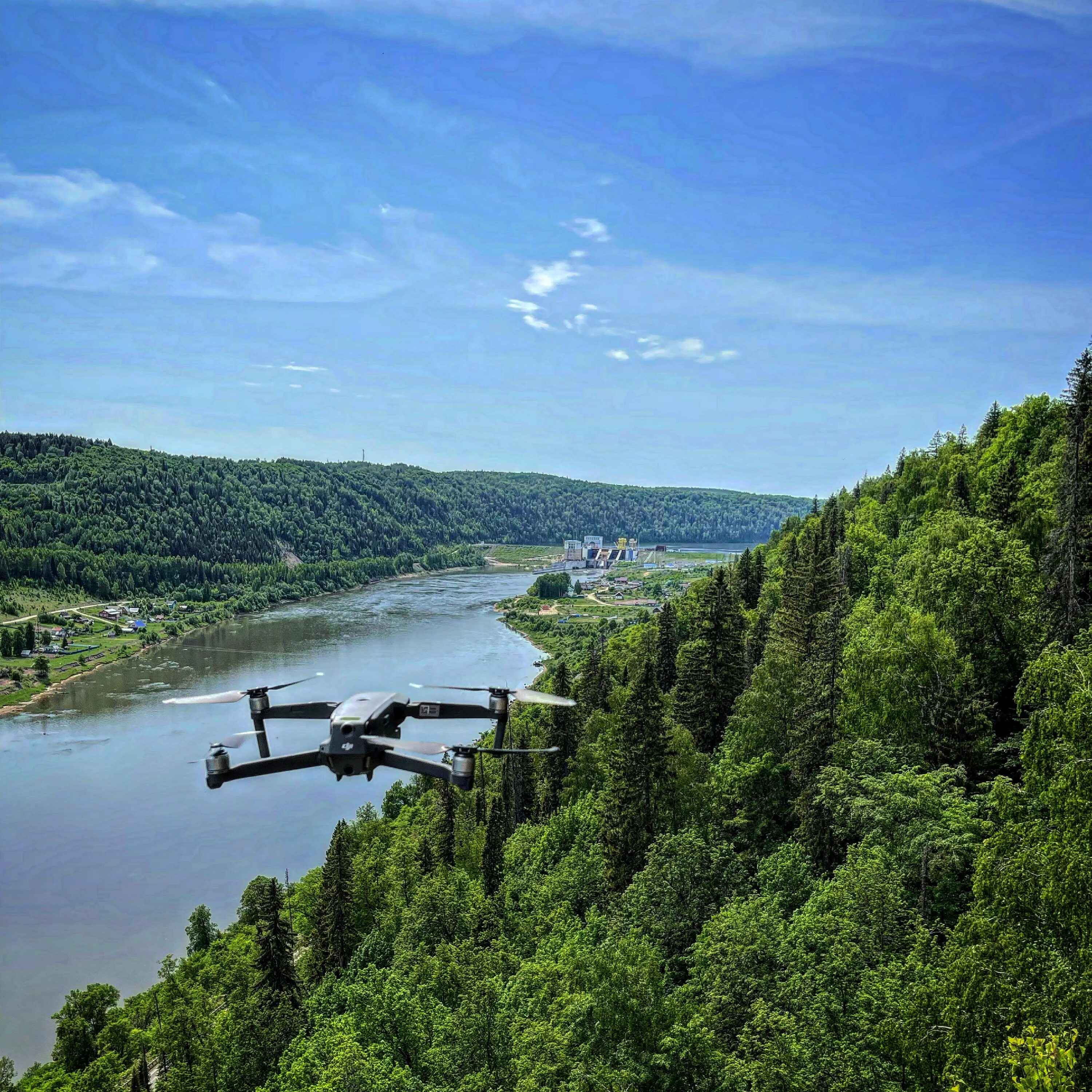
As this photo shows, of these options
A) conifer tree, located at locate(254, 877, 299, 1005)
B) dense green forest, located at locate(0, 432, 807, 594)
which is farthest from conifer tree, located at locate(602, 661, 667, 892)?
dense green forest, located at locate(0, 432, 807, 594)

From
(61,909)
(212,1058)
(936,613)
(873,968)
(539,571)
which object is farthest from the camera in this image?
(539,571)

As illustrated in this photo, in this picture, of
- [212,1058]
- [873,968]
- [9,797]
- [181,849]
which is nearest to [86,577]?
[9,797]

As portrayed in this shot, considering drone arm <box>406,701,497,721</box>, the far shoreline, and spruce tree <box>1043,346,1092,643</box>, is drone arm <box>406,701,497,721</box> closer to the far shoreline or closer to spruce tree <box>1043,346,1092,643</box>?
spruce tree <box>1043,346,1092,643</box>

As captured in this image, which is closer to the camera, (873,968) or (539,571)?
(873,968)

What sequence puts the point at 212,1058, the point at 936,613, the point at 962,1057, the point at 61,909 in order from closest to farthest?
the point at 962,1057 → the point at 936,613 → the point at 212,1058 → the point at 61,909

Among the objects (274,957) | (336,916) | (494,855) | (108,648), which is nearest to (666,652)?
(494,855)

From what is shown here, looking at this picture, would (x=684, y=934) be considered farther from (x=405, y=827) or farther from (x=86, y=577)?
(x=86, y=577)

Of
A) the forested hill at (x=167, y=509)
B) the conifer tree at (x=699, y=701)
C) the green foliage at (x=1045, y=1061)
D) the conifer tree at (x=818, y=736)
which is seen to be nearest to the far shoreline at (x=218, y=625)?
the forested hill at (x=167, y=509)

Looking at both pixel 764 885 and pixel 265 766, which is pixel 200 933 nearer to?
pixel 764 885
